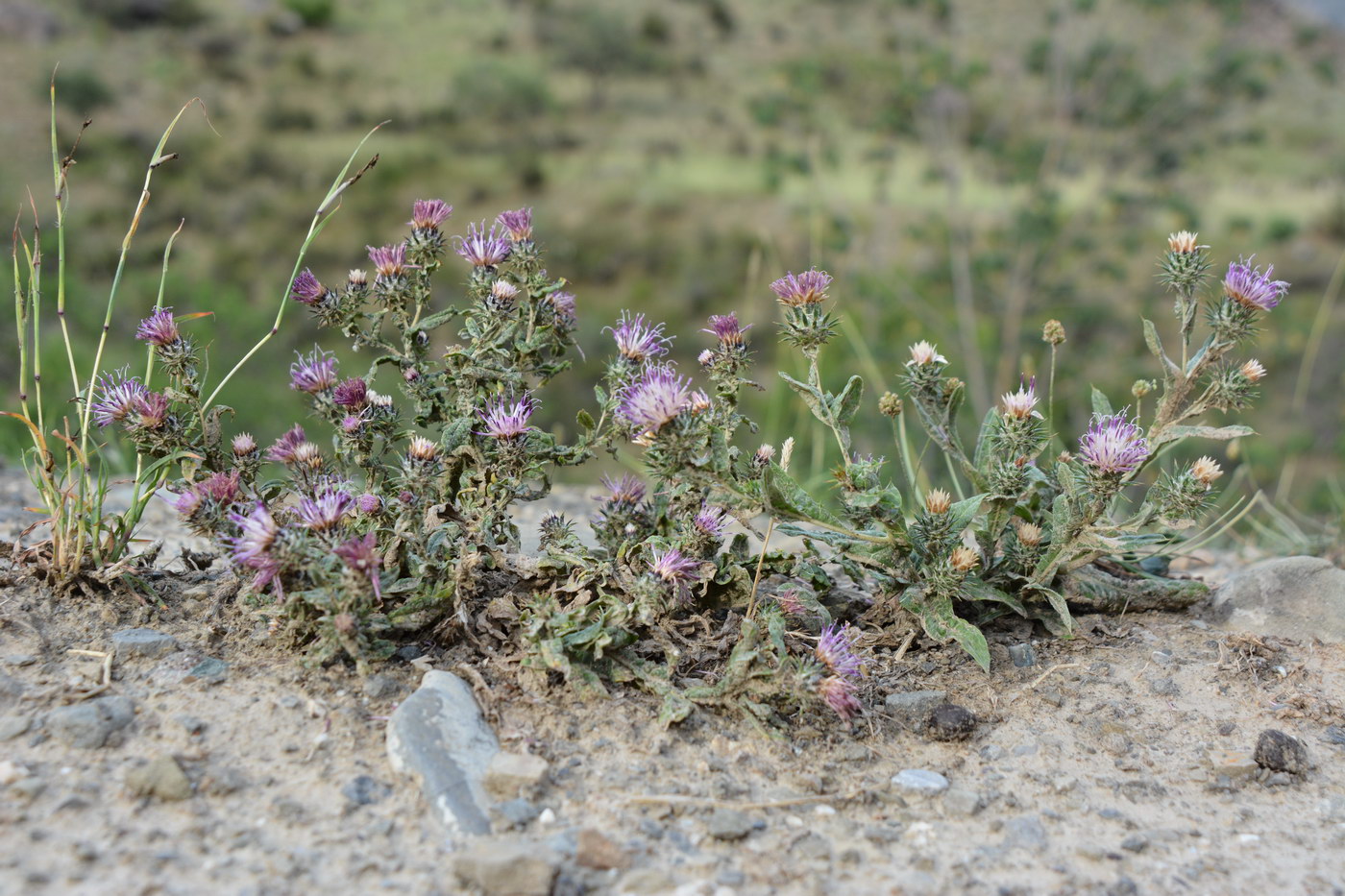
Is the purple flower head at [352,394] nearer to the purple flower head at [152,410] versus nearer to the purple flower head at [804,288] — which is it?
the purple flower head at [152,410]

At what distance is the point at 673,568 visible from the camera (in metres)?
2.32

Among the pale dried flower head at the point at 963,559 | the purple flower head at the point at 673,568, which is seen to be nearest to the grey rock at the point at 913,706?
the pale dried flower head at the point at 963,559

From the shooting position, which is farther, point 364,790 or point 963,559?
point 963,559

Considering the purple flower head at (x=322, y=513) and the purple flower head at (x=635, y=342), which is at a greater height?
the purple flower head at (x=635, y=342)

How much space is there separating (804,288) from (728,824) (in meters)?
1.28

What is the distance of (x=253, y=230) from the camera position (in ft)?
86.1

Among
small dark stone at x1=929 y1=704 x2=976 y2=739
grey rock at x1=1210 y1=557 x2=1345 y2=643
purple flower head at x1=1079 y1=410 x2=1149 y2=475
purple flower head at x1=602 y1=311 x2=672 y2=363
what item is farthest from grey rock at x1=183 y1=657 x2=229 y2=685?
grey rock at x1=1210 y1=557 x2=1345 y2=643

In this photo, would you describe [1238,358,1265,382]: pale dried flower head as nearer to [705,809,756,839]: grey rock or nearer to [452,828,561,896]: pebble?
[705,809,756,839]: grey rock

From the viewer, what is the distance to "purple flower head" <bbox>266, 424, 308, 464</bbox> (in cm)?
246

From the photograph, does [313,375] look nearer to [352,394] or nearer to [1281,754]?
[352,394]

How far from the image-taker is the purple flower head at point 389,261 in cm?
258

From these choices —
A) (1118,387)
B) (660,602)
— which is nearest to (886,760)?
(660,602)

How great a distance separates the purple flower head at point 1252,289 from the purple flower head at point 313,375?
2.17 meters

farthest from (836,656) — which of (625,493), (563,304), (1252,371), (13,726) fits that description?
(13,726)
